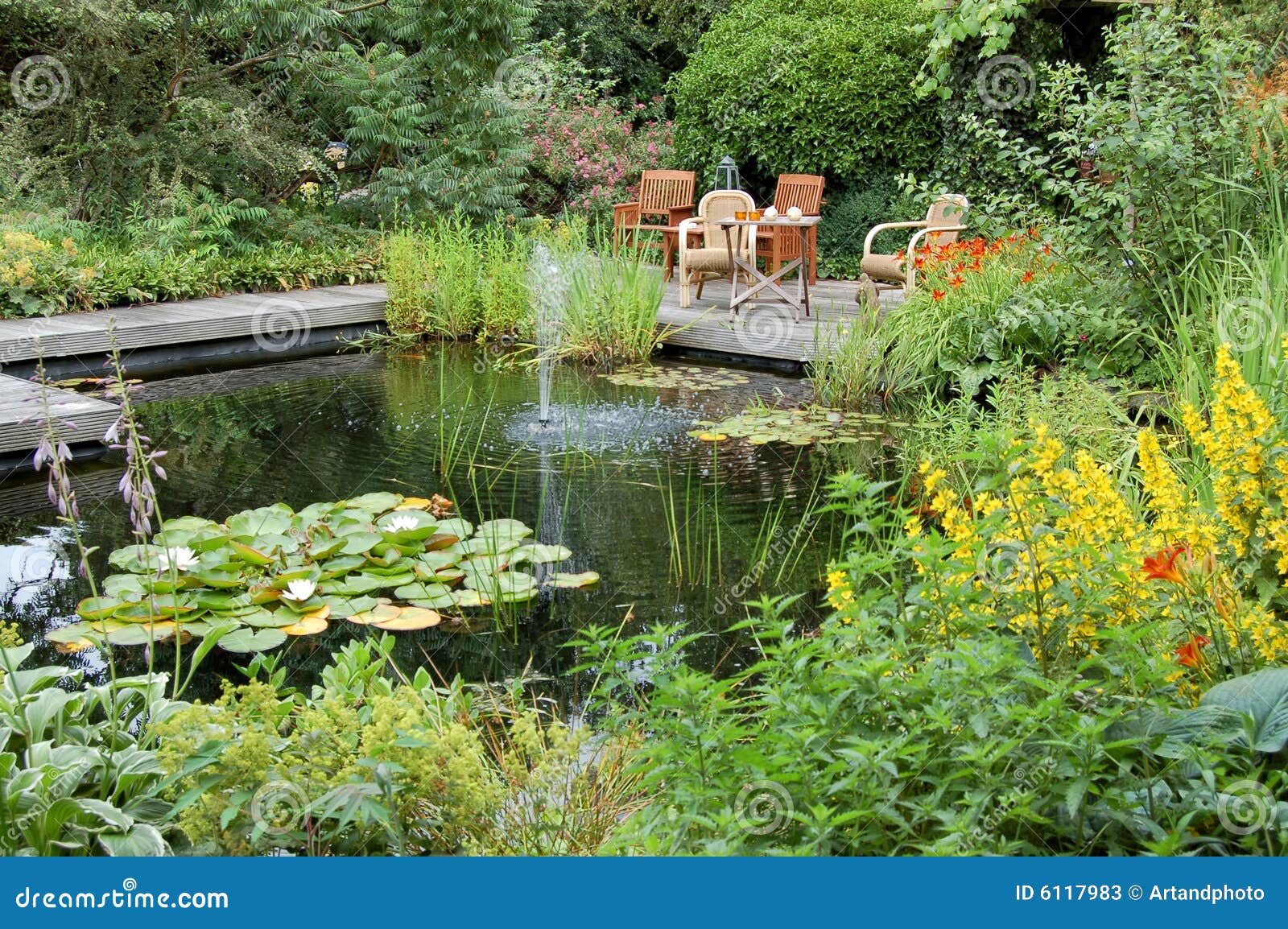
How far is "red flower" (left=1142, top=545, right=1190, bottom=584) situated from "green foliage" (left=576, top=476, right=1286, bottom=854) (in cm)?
30

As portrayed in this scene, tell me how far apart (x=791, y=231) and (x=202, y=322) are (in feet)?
14.9

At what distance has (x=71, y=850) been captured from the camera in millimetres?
2010

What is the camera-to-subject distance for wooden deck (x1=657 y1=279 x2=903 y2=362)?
764 centimetres

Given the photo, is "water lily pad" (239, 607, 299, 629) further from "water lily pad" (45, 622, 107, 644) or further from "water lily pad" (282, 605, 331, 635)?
"water lily pad" (45, 622, 107, 644)

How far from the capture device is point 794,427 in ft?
19.5

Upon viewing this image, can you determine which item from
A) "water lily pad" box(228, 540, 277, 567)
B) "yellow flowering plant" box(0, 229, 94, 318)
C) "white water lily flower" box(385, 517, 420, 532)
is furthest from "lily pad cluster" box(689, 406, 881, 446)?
"yellow flowering plant" box(0, 229, 94, 318)

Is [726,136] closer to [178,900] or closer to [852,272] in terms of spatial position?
[852,272]

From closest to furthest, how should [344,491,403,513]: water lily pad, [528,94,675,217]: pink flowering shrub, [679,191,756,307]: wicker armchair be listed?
1. [344,491,403,513]: water lily pad
2. [679,191,756,307]: wicker armchair
3. [528,94,675,217]: pink flowering shrub

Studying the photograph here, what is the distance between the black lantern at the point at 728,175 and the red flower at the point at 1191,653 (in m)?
8.30

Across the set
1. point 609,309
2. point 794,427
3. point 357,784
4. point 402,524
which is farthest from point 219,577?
point 609,309

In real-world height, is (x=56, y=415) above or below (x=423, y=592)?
above

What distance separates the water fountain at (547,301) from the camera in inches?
307

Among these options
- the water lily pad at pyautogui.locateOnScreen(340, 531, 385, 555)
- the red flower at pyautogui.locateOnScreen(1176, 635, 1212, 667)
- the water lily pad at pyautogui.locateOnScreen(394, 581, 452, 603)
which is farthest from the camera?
the water lily pad at pyautogui.locateOnScreen(340, 531, 385, 555)

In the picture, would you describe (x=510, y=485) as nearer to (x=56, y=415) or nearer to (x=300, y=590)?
(x=300, y=590)
